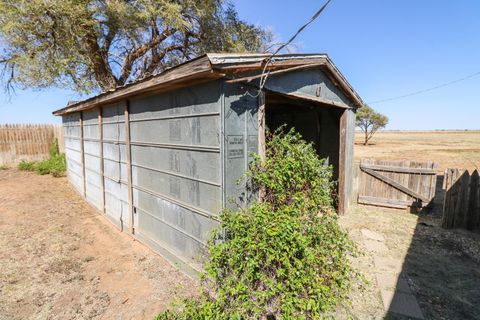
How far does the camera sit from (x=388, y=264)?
4.18 metres

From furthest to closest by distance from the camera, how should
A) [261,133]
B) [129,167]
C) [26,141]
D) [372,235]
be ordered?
[26,141], [372,235], [129,167], [261,133]

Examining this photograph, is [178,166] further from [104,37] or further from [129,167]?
[104,37]

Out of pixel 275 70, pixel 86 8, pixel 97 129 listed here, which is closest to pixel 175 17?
pixel 86 8

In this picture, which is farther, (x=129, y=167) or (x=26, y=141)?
(x=26, y=141)

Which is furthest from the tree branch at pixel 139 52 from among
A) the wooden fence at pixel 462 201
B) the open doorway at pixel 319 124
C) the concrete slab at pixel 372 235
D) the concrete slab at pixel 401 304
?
the concrete slab at pixel 401 304

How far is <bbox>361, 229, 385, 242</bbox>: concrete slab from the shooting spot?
5227mm

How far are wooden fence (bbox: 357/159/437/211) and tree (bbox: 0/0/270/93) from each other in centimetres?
834

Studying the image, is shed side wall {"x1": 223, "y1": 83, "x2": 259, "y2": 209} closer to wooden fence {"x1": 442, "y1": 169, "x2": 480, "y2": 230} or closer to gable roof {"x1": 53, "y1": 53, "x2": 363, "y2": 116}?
gable roof {"x1": 53, "y1": 53, "x2": 363, "y2": 116}

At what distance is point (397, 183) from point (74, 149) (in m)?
10.3

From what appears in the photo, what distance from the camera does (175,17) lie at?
10.2m

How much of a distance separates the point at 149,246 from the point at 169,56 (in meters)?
11.2

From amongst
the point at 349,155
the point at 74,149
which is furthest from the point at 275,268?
the point at 74,149

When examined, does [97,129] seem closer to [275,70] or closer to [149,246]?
[149,246]

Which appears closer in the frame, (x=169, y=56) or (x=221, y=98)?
(x=221, y=98)
